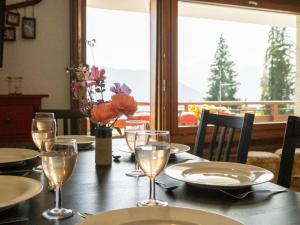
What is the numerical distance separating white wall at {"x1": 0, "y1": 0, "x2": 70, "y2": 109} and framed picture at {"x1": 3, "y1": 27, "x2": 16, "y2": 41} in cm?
4

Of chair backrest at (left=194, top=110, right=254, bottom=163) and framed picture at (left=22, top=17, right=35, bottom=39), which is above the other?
framed picture at (left=22, top=17, right=35, bottom=39)

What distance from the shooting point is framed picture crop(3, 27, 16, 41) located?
3156mm

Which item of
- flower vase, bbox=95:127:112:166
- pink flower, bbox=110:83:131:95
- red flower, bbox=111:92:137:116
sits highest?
pink flower, bbox=110:83:131:95

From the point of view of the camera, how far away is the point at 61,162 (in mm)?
783

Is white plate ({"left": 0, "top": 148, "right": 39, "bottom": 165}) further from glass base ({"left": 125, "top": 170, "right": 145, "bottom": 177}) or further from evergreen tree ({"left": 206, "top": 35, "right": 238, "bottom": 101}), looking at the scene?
evergreen tree ({"left": 206, "top": 35, "right": 238, "bottom": 101})

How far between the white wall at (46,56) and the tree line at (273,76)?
198cm

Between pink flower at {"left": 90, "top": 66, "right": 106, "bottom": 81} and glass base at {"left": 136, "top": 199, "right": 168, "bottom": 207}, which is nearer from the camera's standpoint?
glass base at {"left": 136, "top": 199, "right": 168, "bottom": 207}

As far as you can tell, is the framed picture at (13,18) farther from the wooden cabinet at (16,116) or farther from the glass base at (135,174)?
the glass base at (135,174)

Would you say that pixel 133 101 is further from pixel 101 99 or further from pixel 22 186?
pixel 22 186

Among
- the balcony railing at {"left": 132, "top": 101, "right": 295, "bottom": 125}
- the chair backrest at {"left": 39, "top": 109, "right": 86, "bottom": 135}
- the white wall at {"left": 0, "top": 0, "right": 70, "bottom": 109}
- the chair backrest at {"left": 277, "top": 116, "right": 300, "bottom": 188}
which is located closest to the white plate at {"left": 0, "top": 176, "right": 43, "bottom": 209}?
the chair backrest at {"left": 277, "top": 116, "right": 300, "bottom": 188}

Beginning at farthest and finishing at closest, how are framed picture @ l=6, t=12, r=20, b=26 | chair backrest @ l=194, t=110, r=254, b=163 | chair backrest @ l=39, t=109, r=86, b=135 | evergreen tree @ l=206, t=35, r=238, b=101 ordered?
evergreen tree @ l=206, t=35, r=238, b=101 < framed picture @ l=6, t=12, r=20, b=26 < chair backrest @ l=39, t=109, r=86, b=135 < chair backrest @ l=194, t=110, r=254, b=163

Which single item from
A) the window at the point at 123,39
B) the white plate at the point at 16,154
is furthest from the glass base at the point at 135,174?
the window at the point at 123,39

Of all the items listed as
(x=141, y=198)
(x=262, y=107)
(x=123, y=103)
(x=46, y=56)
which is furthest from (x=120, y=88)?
(x=262, y=107)

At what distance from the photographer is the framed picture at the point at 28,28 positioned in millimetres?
3215
